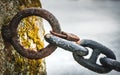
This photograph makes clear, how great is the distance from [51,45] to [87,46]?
28 cm

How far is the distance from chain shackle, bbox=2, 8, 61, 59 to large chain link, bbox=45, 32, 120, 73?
143mm

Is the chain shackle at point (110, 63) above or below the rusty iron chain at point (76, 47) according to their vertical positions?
below

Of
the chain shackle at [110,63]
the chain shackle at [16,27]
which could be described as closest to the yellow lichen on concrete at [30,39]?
the chain shackle at [16,27]

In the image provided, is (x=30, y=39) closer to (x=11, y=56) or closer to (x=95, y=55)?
(x=11, y=56)

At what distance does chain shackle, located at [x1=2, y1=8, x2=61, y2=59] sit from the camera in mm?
2727

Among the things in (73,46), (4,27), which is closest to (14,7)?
(4,27)

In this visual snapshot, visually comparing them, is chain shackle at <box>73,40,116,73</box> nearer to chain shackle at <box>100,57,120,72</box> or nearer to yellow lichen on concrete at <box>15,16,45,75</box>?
chain shackle at <box>100,57,120,72</box>

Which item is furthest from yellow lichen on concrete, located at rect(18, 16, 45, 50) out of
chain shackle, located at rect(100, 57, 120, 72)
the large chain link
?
chain shackle, located at rect(100, 57, 120, 72)

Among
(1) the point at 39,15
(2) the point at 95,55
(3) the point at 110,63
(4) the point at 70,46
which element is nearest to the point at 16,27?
(1) the point at 39,15

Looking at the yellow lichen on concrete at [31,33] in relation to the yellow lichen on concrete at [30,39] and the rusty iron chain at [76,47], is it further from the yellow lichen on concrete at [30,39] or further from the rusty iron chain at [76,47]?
the rusty iron chain at [76,47]

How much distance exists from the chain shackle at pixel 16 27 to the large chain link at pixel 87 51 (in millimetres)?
143

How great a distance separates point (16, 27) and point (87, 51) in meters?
0.60

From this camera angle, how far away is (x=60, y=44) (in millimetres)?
2520

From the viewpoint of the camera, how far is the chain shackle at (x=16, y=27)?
2727 millimetres
